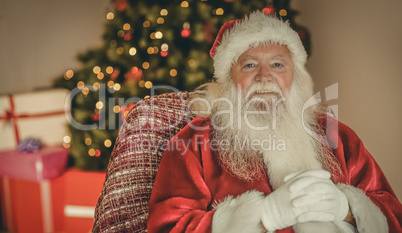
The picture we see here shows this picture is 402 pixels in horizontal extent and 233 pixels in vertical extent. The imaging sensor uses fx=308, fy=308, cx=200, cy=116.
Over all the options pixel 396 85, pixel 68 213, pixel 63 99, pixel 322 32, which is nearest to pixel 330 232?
pixel 396 85

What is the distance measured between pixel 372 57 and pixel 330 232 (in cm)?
92

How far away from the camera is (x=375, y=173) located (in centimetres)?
128

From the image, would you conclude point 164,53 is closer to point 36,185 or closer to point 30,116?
point 30,116

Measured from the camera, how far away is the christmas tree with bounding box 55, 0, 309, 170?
2352 millimetres

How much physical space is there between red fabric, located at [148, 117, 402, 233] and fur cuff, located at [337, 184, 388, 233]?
5cm

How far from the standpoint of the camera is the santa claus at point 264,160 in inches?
41.1

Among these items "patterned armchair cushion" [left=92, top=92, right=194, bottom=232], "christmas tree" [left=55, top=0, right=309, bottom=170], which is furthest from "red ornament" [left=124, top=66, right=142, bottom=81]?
"patterned armchair cushion" [left=92, top=92, right=194, bottom=232]

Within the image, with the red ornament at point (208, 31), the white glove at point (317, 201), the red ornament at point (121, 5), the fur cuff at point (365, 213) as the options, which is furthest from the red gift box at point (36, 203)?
the fur cuff at point (365, 213)

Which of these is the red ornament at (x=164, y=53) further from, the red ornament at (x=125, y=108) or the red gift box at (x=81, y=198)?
the red gift box at (x=81, y=198)

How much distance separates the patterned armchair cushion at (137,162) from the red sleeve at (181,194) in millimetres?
138

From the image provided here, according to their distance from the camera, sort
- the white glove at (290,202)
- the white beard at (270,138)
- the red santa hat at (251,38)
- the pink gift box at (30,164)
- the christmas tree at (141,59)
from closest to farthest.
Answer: the white glove at (290,202)
the white beard at (270,138)
the red santa hat at (251,38)
the pink gift box at (30,164)
the christmas tree at (141,59)

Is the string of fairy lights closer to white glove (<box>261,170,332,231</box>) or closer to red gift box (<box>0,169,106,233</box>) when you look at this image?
red gift box (<box>0,169,106,233</box>)

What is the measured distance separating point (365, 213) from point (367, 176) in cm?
21

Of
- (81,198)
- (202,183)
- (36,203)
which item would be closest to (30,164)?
(36,203)
